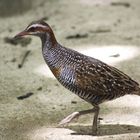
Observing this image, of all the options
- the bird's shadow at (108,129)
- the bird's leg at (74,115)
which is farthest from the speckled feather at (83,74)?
the bird's shadow at (108,129)

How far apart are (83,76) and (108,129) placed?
2.14 feet

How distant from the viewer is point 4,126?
6.43 m

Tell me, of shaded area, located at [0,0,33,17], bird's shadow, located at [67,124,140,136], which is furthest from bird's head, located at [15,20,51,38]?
shaded area, located at [0,0,33,17]

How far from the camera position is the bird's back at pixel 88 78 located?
606 centimetres

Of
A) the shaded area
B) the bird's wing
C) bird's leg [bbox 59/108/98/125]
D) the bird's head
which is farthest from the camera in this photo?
the shaded area

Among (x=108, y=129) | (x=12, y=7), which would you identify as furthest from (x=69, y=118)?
(x=12, y=7)

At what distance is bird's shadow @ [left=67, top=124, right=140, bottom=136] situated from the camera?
6.16 metres

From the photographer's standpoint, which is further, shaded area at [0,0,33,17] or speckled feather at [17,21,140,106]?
shaded area at [0,0,33,17]

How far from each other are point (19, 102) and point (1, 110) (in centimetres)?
32

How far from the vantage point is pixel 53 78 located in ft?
25.9

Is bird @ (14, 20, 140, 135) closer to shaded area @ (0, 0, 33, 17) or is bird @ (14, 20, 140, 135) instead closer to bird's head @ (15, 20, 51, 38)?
bird's head @ (15, 20, 51, 38)

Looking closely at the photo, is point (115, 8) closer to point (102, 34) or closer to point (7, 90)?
point (102, 34)

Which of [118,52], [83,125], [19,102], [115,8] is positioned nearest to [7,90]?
[19,102]

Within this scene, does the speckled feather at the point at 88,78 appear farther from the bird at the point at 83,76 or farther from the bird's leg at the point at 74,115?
the bird's leg at the point at 74,115
